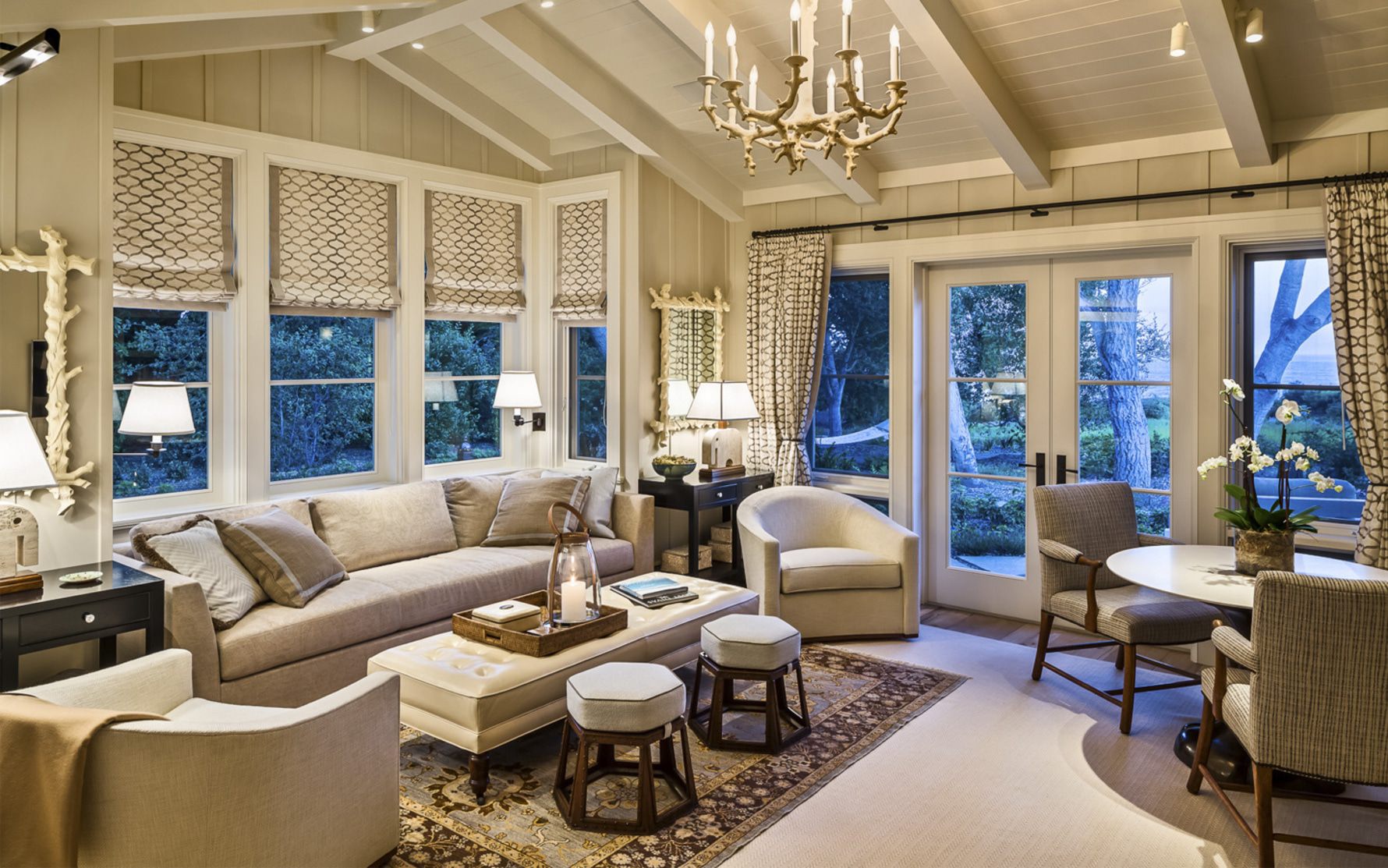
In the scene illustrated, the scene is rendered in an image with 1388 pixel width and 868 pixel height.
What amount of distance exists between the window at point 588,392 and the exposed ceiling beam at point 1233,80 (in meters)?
3.37

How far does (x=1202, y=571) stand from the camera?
138 inches

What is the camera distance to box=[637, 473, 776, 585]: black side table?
211 inches

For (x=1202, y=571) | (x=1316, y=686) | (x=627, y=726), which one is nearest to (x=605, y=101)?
(x=627, y=726)

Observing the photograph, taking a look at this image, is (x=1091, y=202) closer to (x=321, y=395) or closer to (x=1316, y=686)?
(x=1316, y=686)

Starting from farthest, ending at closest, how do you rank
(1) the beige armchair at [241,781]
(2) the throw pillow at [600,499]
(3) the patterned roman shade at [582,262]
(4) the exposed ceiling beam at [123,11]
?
(3) the patterned roman shade at [582,262] < (2) the throw pillow at [600,499] < (4) the exposed ceiling beam at [123,11] < (1) the beige armchair at [241,781]

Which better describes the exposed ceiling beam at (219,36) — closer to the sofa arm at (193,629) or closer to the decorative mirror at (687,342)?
the sofa arm at (193,629)

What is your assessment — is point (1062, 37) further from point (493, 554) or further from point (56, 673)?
point (56, 673)

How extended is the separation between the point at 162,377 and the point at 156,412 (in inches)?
27.2

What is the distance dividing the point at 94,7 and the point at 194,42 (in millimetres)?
723

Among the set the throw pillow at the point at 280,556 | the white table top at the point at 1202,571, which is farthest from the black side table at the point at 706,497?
the white table top at the point at 1202,571

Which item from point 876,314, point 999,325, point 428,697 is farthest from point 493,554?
point 999,325

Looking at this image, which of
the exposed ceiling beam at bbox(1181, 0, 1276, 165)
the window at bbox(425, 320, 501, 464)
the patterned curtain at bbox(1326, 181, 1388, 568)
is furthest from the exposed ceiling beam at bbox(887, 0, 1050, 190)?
the window at bbox(425, 320, 501, 464)

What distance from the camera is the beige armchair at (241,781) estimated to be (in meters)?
2.07

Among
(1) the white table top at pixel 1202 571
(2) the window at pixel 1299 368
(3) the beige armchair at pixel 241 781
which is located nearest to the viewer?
(3) the beige armchair at pixel 241 781
